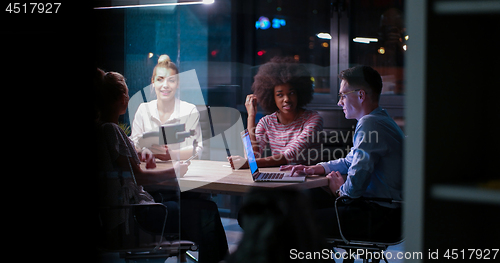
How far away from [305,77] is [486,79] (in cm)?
314

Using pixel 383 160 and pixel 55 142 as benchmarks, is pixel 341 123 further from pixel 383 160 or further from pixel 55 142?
pixel 55 142

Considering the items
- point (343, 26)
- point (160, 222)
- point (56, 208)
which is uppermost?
point (343, 26)

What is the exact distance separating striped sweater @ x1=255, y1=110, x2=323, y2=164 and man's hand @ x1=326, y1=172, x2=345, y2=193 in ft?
1.68

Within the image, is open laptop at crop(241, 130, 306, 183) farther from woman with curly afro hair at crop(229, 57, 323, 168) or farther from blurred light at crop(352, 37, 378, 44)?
blurred light at crop(352, 37, 378, 44)

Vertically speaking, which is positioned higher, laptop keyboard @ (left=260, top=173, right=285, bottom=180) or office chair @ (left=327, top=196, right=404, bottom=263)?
laptop keyboard @ (left=260, top=173, right=285, bottom=180)

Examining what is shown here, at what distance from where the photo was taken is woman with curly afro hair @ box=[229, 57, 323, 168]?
10.1 ft

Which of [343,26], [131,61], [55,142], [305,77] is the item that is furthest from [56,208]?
[343,26]

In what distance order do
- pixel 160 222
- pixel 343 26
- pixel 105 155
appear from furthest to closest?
pixel 343 26 → pixel 160 222 → pixel 105 155

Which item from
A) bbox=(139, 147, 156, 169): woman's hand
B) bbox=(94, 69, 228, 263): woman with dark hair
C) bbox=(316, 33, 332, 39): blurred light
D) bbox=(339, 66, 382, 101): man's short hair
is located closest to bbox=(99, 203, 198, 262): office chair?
bbox=(94, 69, 228, 263): woman with dark hair

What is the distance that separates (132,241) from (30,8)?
3.88ft

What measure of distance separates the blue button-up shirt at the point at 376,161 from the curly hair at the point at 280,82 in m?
1.23

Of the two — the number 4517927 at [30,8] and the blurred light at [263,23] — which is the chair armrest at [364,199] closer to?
the number 4517927 at [30,8]

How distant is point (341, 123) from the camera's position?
410 cm

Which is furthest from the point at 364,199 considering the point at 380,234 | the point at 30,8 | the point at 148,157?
the point at 30,8
